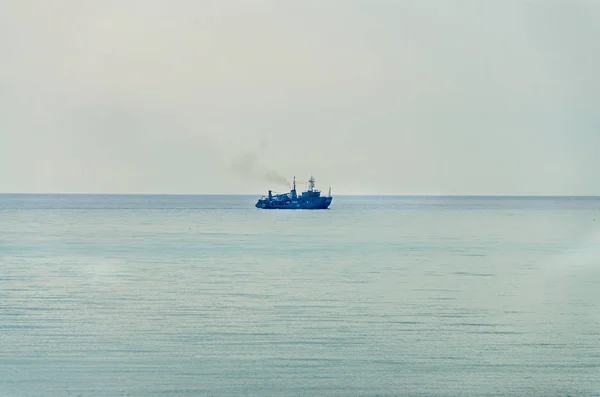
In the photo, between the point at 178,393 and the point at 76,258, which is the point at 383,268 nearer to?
the point at 76,258

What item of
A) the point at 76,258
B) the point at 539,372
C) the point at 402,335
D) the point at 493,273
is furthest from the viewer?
the point at 76,258

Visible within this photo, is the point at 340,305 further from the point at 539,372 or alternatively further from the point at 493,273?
the point at 493,273

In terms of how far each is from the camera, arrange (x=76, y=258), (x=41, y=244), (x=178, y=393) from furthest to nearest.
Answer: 1. (x=41, y=244)
2. (x=76, y=258)
3. (x=178, y=393)

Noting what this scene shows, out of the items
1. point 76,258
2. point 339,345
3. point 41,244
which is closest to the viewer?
point 339,345

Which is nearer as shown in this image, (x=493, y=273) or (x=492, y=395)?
(x=492, y=395)

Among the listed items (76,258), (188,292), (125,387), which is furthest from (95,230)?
(125,387)

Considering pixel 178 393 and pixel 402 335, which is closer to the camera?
pixel 178 393

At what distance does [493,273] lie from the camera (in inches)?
2448

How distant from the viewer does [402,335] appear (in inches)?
1431

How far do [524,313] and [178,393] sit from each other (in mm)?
19328

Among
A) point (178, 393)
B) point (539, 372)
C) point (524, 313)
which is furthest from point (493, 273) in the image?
point (178, 393)

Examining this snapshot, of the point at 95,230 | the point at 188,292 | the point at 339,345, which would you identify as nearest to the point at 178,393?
the point at 339,345

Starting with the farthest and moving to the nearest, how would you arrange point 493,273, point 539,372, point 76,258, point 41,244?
point 41,244 < point 76,258 < point 493,273 < point 539,372

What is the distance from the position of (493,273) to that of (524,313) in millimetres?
19220
